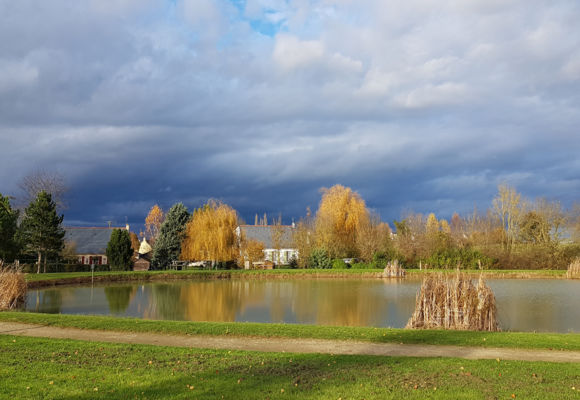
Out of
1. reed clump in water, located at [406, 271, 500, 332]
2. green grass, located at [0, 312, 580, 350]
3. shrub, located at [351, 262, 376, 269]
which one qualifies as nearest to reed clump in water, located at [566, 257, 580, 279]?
shrub, located at [351, 262, 376, 269]

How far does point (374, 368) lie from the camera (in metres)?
7.64

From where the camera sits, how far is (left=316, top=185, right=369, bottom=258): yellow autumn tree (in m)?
43.1

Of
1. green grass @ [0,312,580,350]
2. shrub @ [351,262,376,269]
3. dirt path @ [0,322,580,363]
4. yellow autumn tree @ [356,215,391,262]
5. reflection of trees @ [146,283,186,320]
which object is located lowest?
reflection of trees @ [146,283,186,320]

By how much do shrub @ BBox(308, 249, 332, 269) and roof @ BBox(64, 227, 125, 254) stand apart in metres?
27.4

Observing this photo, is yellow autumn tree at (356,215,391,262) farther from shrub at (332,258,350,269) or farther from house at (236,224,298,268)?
house at (236,224,298,268)

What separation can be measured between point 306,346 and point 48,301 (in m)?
17.1

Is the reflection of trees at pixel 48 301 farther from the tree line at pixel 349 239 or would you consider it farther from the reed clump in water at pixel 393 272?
the reed clump in water at pixel 393 272

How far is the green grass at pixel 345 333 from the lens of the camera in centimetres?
1000

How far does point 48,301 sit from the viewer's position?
74.0 ft

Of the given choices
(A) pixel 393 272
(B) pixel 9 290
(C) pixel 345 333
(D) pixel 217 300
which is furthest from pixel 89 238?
(C) pixel 345 333

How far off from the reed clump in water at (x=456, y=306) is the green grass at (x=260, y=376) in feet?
15.3

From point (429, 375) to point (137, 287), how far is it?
25.4 metres

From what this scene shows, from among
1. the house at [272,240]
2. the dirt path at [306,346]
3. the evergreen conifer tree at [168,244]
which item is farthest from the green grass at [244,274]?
the dirt path at [306,346]

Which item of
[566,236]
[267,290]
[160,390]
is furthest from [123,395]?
[566,236]
